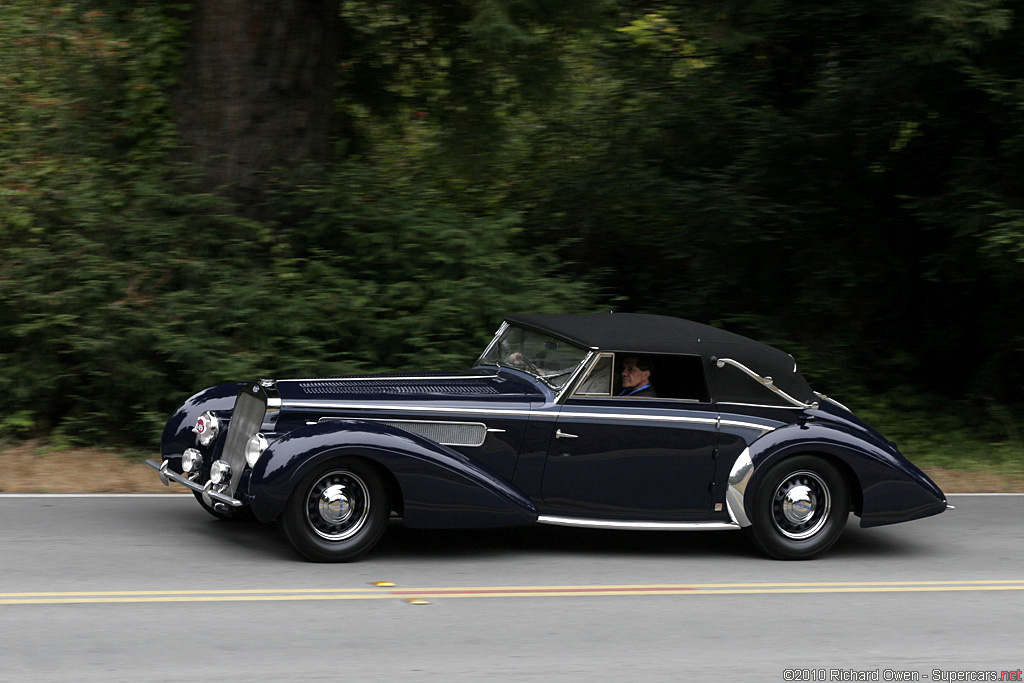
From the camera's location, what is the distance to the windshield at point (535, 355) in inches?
306

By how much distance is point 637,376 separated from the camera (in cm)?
775

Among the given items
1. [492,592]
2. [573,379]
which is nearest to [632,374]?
[573,379]

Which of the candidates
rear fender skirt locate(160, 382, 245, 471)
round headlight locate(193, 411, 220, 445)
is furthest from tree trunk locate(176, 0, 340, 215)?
round headlight locate(193, 411, 220, 445)

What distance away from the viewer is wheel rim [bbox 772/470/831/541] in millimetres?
7703

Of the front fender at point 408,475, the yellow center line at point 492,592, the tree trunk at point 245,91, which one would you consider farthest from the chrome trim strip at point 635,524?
the tree trunk at point 245,91

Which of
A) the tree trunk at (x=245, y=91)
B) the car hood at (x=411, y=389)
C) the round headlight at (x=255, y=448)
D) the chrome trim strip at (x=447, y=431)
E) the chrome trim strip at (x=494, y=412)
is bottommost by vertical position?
the round headlight at (x=255, y=448)

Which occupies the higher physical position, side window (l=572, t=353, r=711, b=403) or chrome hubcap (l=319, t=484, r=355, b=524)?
side window (l=572, t=353, r=711, b=403)

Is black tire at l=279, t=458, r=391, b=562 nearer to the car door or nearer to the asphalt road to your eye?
the asphalt road

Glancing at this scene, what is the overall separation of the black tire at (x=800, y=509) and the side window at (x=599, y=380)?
47.8 inches

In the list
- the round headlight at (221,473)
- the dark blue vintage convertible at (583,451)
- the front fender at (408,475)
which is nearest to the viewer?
the front fender at (408,475)

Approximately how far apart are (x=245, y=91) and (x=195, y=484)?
268 inches

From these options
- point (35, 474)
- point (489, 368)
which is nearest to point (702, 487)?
point (489, 368)

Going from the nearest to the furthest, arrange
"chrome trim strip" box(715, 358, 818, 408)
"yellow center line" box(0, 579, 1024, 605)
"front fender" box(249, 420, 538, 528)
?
"yellow center line" box(0, 579, 1024, 605), "front fender" box(249, 420, 538, 528), "chrome trim strip" box(715, 358, 818, 408)

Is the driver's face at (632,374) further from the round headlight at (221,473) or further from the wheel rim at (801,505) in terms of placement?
the round headlight at (221,473)
